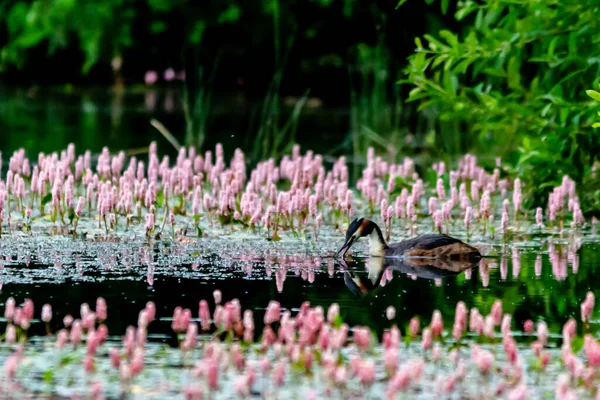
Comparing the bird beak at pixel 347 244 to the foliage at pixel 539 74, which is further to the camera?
the foliage at pixel 539 74

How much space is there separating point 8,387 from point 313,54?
26.9 metres

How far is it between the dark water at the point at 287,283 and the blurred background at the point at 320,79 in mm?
1854

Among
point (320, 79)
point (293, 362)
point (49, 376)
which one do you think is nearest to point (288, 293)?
point (293, 362)

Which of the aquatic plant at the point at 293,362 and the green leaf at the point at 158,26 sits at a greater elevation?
the green leaf at the point at 158,26

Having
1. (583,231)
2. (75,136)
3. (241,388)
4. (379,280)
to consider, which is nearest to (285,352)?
(241,388)

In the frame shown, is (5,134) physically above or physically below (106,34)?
below

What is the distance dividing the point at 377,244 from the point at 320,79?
77.2 feet

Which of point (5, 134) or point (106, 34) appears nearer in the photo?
point (5, 134)

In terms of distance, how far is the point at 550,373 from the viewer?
22.3 feet

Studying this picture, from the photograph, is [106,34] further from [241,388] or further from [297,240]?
[241,388]

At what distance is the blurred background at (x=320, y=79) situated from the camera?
12562mm

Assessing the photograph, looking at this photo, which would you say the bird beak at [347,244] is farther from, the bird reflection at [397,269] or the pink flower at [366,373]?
the pink flower at [366,373]

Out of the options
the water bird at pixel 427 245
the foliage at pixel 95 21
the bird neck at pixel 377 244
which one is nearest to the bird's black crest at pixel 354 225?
the water bird at pixel 427 245

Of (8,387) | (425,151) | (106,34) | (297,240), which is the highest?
(106,34)
